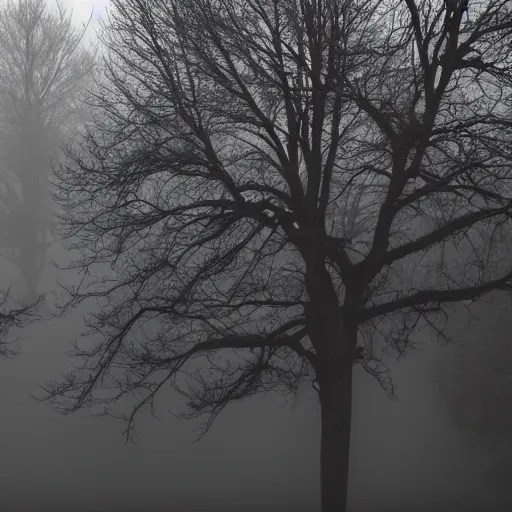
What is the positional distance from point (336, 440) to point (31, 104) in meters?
24.2

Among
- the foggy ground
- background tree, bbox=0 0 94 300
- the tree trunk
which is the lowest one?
the tree trunk

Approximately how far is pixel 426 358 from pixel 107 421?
10.3 meters

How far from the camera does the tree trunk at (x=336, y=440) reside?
9570mm

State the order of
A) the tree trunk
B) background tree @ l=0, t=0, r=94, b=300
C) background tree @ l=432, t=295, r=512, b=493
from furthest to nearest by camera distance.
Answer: background tree @ l=0, t=0, r=94, b=300 < background tree @ l=432, t=295, r=512, b=493 < the tree trunk

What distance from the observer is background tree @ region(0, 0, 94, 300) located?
2925 centimetres

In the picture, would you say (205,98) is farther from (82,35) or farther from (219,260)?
(82,35)

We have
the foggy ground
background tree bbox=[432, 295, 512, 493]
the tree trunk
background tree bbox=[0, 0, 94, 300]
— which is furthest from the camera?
background tree bbox=[0, 0, 94, 300]

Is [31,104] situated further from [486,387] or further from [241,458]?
[486,387]

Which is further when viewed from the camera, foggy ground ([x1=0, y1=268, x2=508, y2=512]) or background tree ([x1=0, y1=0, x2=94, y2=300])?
background tree ([x1=0, y1=0, x2=94, y2=300])

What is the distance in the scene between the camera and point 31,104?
29.8 metres

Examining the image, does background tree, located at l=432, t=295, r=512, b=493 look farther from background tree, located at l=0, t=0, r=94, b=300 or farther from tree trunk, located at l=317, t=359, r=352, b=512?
background tree, located at l=0, t=0, r=94, b=300

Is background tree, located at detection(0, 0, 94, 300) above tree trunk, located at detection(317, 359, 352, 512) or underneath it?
above

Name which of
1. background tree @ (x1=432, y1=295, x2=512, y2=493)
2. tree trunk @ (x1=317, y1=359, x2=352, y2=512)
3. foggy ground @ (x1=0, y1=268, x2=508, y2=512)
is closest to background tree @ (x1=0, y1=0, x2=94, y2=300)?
foggy ground @ (x1=0, y1=268, x2=508, y2=512)

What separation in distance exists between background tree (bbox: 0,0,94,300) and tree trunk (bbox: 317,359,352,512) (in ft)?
72.3
